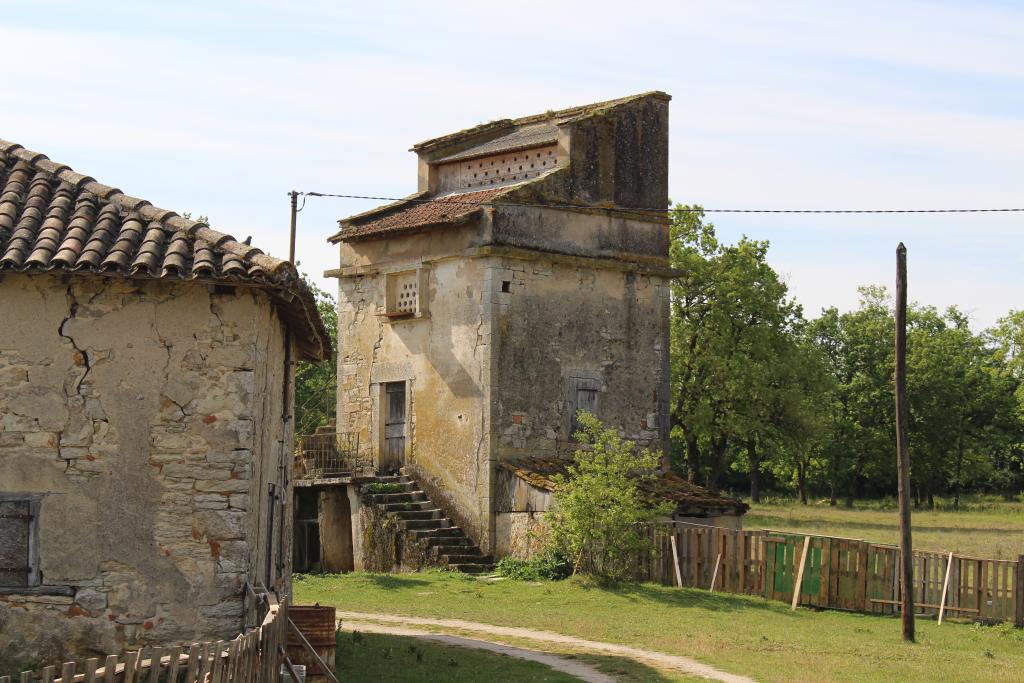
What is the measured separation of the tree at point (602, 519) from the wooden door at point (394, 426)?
5.97 metres

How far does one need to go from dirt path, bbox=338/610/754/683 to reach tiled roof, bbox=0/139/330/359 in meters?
6.40

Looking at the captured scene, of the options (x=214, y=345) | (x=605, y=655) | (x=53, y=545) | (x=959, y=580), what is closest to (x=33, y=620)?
(x=53, y=545)

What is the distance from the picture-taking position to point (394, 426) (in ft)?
105

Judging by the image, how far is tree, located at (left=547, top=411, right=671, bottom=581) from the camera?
25.9 meters

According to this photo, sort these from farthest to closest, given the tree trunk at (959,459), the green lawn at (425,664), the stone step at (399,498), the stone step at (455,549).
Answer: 1. the tree trunk at (959,459)
2. the stone step at (399,498)
3. the stone step at (455,549)
4. the green lawn at (425,664)

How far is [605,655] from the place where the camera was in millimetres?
→ 18766

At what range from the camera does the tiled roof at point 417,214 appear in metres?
30.3

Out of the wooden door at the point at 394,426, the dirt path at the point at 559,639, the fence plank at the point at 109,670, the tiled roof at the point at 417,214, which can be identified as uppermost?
the tiled roof at the point at 417,214

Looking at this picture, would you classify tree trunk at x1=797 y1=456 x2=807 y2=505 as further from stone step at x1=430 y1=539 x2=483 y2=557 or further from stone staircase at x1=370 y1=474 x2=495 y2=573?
stone step at x1=430 y1=539 x2=483 y2=557

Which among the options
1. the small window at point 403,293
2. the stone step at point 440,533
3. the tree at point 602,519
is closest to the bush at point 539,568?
the tree at point 602,519

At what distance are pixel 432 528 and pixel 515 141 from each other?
8936 mm

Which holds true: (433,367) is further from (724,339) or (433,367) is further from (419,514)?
(724,339)

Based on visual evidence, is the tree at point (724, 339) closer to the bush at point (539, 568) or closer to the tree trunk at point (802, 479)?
the tree trunk at point (802, 479)

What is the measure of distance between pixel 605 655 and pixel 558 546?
795 centimetres
